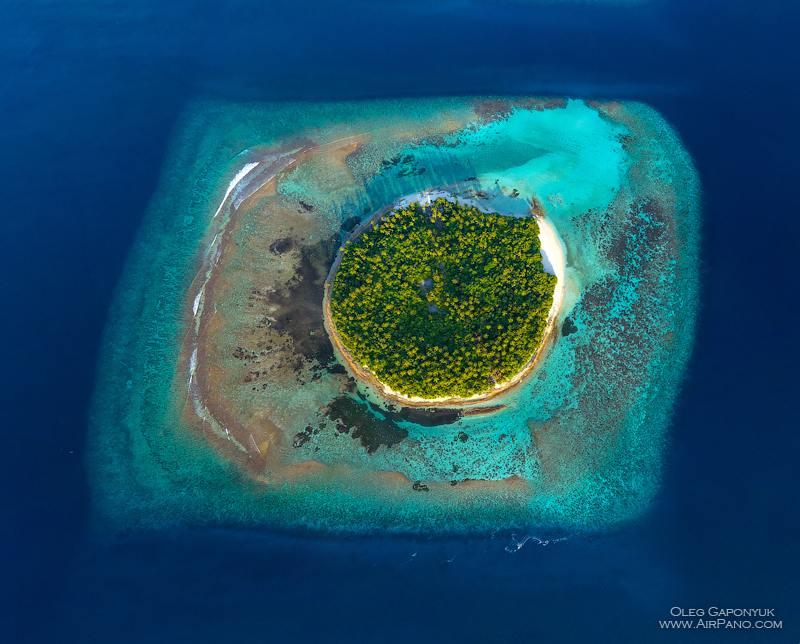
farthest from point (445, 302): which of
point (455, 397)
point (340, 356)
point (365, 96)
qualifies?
point (365, 96)

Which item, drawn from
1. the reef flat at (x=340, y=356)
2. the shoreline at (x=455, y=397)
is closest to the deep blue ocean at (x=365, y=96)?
the reef flat at (x=340, y=356)

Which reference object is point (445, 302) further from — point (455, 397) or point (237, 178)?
point (237, 178)

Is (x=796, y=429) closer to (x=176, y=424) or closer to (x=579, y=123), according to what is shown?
(x=579, y=123)

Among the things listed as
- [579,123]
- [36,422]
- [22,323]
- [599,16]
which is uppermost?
[599,16]

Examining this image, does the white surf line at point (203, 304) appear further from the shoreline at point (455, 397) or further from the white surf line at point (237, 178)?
the shoreline at point (455, 397)

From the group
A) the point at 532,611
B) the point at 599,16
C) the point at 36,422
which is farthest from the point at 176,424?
the point at 599,16

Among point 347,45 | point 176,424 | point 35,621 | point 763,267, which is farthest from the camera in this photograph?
point 347,45
